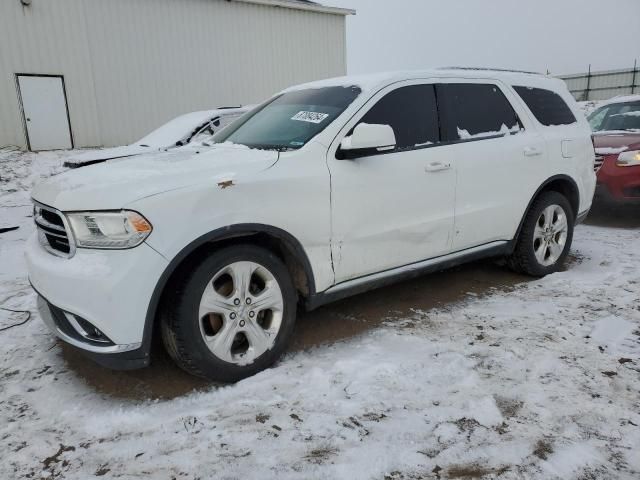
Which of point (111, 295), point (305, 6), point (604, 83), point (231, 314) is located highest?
point (305, 6)

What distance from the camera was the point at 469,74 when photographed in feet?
13.0

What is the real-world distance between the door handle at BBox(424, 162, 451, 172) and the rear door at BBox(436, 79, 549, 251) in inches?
4.1

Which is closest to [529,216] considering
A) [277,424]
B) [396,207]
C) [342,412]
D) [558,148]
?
[558,148]

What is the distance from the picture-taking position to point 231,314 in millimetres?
2703

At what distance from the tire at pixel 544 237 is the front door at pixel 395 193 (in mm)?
1006

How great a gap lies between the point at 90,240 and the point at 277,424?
1.28 m

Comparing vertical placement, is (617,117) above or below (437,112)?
below

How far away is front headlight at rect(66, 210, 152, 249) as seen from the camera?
237 cm

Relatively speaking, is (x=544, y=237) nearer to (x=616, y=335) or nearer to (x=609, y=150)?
(x=616, y=335)

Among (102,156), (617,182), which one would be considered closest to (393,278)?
(617,182)

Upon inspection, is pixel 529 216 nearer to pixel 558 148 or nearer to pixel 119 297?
pixel 558 148

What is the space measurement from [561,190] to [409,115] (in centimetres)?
194

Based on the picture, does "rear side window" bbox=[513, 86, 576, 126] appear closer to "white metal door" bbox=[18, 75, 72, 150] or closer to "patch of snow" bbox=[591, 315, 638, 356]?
"patch of snow" bbox=[591, 315, 638, 356]

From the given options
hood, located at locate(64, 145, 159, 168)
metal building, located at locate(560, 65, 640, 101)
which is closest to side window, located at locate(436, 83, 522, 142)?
hood, located at locate(64, 145, 159, 168)
